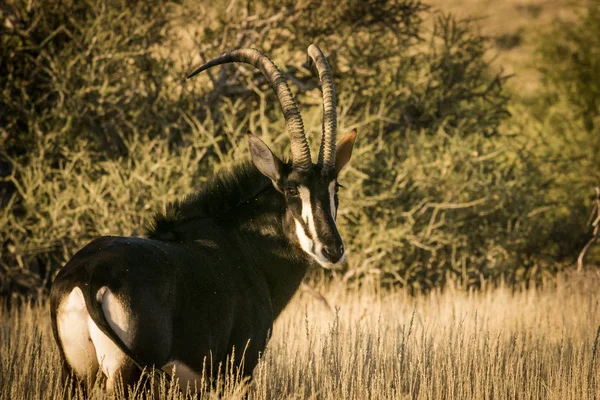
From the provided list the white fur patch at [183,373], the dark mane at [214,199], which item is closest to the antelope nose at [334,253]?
the dark mane at [214,199]

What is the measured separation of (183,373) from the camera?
4.75m

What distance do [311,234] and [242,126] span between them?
6.55 metres

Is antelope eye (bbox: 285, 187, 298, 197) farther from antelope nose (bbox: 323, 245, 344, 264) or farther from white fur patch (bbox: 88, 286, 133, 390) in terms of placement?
white fur patch (bbox: 88, 286, 133, 390)

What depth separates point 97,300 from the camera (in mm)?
4305

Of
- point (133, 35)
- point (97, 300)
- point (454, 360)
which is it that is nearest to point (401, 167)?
point (133, 35)

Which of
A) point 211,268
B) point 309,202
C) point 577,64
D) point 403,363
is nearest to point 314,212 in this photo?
point 309,202

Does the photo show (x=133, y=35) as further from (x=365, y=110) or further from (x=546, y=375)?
(x=546, y=375)

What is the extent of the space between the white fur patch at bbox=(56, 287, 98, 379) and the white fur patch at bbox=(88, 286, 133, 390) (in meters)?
0.06

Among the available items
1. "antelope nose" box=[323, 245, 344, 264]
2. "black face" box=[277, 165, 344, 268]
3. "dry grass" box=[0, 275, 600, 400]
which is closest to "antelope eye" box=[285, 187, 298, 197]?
"black face" box=[277, 165, 344, 268]

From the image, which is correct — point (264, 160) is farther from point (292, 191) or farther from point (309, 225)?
point (309, 225)

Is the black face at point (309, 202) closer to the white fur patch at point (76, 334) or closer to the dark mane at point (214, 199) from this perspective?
the dark mane at point (214, 199)

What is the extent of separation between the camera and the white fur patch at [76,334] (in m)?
4.39

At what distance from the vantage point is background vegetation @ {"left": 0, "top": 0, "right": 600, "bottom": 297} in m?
11.4

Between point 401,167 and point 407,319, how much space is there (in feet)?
12.0
